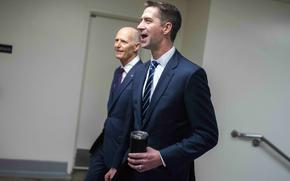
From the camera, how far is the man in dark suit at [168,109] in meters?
1.28

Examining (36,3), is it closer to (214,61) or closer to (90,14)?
(90,14)

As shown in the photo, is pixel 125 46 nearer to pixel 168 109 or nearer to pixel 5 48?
pixel 168 109

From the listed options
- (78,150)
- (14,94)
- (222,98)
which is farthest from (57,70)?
(222,98)

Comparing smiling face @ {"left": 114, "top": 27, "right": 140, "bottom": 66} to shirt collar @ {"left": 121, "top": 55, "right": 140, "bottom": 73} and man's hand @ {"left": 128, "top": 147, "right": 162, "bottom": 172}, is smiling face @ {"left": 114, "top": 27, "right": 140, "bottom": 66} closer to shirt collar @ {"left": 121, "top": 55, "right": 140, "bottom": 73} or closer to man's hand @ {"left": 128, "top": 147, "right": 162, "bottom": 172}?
shirt collar @ {"left": 121, "top": 55, "right": 140, "bottom": 73}

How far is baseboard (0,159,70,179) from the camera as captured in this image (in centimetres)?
331

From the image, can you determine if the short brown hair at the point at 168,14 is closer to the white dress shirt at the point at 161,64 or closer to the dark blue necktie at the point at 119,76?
the white dress shirt at the point at 161,64

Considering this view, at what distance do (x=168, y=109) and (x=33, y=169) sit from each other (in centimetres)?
255

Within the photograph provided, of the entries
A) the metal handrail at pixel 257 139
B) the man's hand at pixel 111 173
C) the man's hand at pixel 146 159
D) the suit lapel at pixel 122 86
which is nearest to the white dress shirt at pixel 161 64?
the man's hand at pixel 146 159

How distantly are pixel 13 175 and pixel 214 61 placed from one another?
2383 millimetres

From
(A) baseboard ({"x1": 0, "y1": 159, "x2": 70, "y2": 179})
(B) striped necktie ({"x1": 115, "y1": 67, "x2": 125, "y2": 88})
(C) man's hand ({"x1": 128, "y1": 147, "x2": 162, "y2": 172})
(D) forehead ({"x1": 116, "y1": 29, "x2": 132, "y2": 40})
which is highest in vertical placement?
(D) forehead ({"x1": 116, "y1": 29, "x2": 132, "y2": 40})

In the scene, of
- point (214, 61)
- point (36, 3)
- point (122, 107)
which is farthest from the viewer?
point (36, 3)

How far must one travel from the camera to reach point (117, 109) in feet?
7.06

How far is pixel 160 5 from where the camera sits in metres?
1.41

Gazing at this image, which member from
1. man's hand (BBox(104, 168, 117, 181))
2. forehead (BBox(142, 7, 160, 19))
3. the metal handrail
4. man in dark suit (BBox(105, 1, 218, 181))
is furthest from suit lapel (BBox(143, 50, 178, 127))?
the metal handrail
